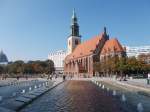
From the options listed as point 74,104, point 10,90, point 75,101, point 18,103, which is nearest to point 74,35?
point 10,90

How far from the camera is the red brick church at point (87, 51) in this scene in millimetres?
113456

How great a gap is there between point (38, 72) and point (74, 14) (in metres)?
36.8

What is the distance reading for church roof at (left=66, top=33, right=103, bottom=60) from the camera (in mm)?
124625

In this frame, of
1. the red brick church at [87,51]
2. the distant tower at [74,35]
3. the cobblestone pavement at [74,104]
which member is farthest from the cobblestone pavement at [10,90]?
the distant tower at [74,35]

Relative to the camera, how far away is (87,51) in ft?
424

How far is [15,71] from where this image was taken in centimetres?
15688

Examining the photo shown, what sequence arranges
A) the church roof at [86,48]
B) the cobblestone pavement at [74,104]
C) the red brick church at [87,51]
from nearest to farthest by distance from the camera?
the cobblestone pavement at [74,104], the red brick church at [87,51], the church roof at [86,48]

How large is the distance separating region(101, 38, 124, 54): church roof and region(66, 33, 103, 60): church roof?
18.3 ft

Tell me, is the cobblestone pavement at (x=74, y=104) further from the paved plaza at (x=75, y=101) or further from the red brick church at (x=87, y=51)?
the red brick church at (x=87, y=51)

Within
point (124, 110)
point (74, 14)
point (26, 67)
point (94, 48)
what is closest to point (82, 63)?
point (94, 48)

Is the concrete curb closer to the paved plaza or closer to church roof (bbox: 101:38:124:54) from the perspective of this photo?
the paved plaza

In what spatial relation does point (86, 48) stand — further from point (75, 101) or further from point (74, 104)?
point (74, 104)

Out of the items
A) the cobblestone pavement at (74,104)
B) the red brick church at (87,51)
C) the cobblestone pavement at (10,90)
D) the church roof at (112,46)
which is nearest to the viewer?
the cobblestone pavement at (74,104)

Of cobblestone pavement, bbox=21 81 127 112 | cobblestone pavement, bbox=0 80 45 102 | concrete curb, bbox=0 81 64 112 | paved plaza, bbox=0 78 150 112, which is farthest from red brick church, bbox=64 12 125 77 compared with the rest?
concrete curb, bbox=0 81 64 112
